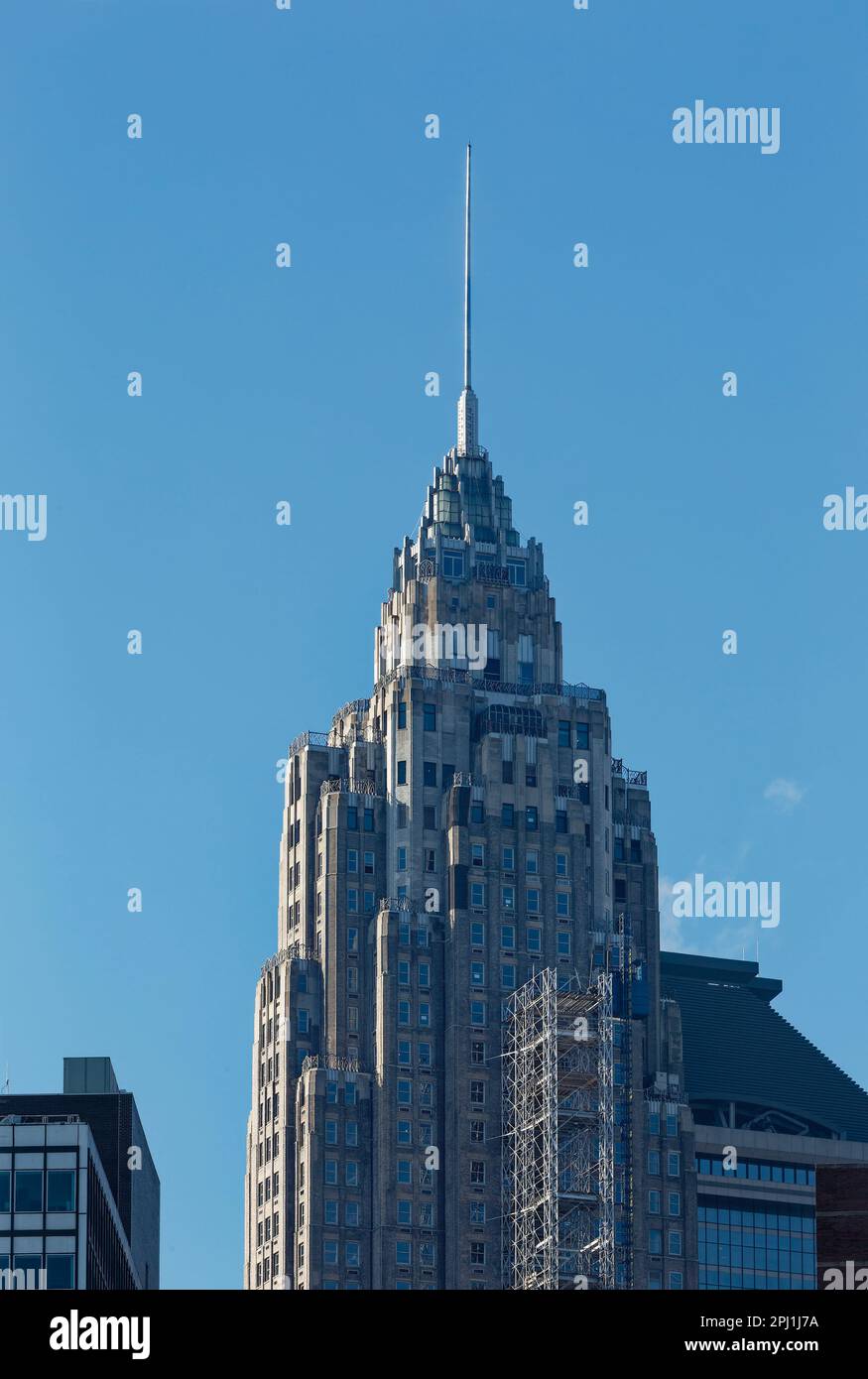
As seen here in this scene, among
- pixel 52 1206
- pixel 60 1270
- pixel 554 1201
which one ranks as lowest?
pixel 60 1270

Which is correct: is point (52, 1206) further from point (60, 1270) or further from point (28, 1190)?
point (60, 1270)

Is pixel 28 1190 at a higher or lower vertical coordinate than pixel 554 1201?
lower

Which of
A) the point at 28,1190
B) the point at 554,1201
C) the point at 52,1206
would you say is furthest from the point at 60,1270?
the point at 554,1201

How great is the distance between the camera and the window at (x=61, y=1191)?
330ft

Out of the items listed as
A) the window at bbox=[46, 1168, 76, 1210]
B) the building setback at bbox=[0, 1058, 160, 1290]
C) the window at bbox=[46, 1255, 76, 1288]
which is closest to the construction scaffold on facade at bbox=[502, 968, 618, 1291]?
the building setback at bbox=[0, 1058, 160, 1290]

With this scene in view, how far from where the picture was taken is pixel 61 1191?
331 ft

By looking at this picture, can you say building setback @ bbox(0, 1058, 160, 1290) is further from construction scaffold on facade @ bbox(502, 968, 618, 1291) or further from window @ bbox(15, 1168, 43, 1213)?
construction scaffold on facade @ bbox(502, 968, 618, 1291)

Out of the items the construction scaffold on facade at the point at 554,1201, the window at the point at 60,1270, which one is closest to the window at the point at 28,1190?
the window at the point at 60,1270

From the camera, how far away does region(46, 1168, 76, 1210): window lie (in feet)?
330
